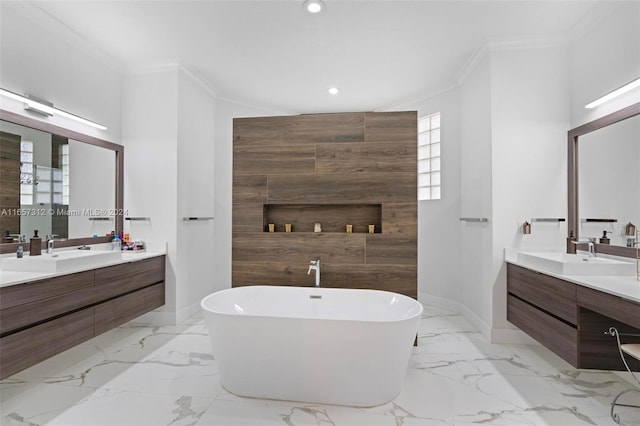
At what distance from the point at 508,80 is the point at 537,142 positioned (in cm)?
63

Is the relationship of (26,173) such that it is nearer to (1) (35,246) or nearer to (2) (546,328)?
(1) (35,246)

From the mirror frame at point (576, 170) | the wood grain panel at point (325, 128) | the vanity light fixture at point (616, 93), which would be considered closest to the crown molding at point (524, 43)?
the vanity light fixture at point (616, 93)

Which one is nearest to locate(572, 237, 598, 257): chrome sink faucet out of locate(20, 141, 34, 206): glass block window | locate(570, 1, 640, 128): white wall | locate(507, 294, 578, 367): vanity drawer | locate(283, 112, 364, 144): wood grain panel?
locate(507, 294, 578, 367): vanity drawer

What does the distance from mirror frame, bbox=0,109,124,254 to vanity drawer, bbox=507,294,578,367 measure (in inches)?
155

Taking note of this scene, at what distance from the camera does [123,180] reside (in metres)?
3.45

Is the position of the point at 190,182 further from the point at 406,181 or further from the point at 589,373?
the point at 589,373

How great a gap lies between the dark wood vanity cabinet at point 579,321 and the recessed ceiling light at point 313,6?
2.65 m

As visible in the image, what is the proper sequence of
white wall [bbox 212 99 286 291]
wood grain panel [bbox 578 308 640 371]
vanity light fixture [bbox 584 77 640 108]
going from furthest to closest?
white wall [bbox 212 99 286 291] → vanity light fixture [bbox 584 77 640 108] → wood grain panel [bbox 578 308 640 371]

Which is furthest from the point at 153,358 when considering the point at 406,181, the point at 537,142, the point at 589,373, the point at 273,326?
the point at 537,142

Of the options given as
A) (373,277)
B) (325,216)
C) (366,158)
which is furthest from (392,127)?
(373,277)

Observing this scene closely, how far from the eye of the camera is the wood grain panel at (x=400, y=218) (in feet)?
9.55

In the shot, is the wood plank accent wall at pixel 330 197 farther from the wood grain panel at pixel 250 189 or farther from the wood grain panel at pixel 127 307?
the wood grain panel at pixel 127 307

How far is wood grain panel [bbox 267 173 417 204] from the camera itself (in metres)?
2.96

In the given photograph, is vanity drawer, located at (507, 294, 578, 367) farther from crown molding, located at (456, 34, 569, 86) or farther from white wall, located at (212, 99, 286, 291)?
white wall, located at (212, 99, 286, 291)
